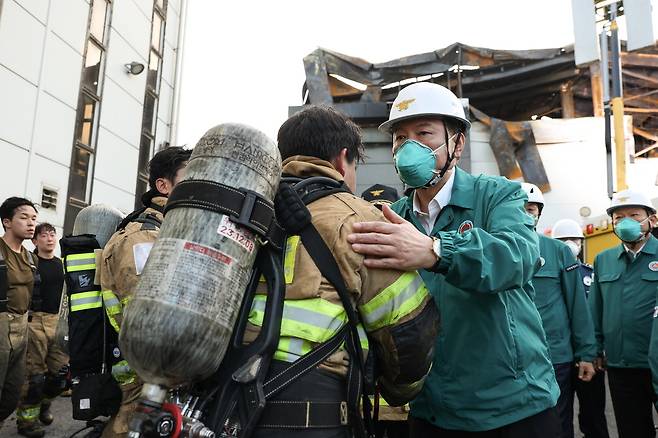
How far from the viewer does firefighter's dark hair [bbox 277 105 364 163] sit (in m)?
1.81

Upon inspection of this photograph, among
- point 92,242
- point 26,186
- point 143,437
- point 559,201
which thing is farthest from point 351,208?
point 559,201

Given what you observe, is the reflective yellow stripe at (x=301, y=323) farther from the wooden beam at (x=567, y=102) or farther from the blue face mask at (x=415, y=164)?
the wooden beam at (x=567, y=102)

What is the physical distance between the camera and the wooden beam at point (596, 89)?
21.1 meters

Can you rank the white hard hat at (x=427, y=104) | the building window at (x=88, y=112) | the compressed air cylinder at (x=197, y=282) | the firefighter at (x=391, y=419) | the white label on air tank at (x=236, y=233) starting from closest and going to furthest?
the compressed air cylinder at (x=197, y=282)
the white label on air tank at (x=236, y=233)
the white hard hat at (x=427, y=104)
the firefighter at (x=391, y=419)
the building window at (x=88, y=112)

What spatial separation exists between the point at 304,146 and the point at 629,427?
3743mm

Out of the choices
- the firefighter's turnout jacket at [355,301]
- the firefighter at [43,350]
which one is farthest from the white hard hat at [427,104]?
the firefighter at [43,350]

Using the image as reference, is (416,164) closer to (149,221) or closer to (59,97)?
(149,221)

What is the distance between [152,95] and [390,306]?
12880 mm

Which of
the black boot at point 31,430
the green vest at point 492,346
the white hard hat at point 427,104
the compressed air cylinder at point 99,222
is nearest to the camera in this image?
the green vest at point 492,346

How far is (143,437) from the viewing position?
122cm

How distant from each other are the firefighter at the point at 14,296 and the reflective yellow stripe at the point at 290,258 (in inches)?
143

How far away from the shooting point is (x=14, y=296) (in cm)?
491

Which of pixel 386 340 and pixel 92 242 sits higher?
pixel 92 242

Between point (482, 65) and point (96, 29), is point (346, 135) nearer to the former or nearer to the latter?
point (96, 29)
